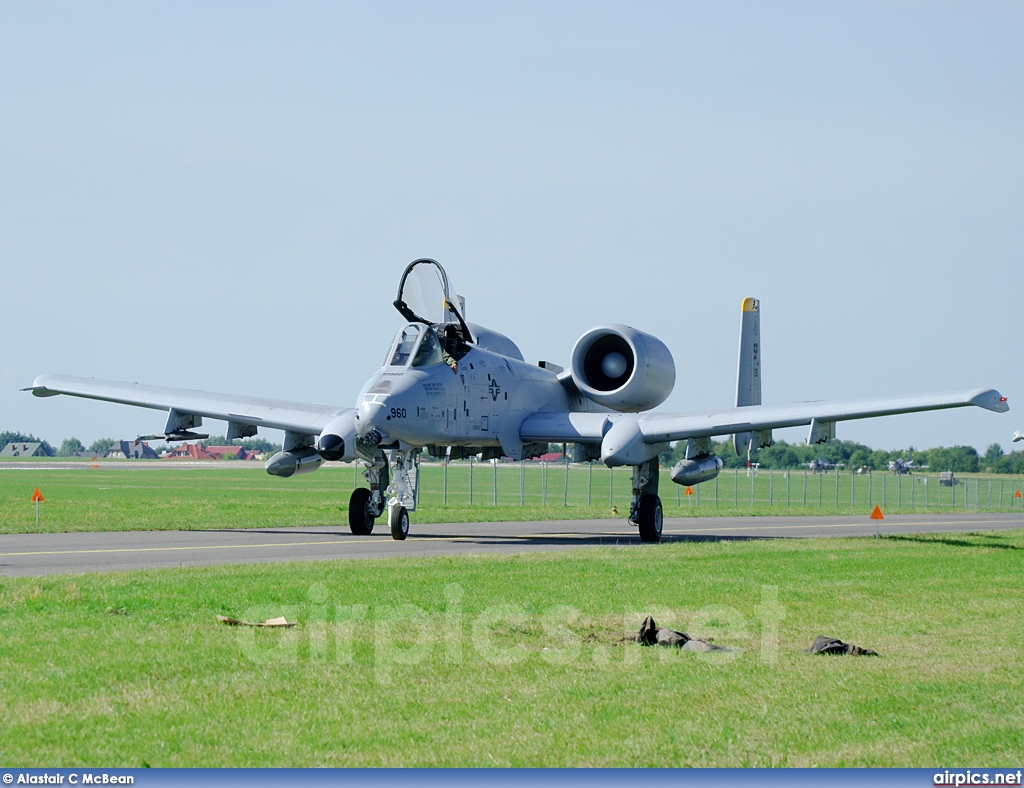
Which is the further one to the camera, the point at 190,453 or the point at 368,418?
the point at 190,453

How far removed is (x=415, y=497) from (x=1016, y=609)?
43.3 feet

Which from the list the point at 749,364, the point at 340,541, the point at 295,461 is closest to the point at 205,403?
the point at 295,461

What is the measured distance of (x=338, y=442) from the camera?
80.1 feet

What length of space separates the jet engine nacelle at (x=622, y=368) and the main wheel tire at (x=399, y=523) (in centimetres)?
657

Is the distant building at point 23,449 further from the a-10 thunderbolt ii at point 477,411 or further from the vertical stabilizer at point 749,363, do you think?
the vertical stabilizer at point 749,363

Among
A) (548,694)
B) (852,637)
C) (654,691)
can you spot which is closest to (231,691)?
(548,694)

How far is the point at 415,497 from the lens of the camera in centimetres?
2461

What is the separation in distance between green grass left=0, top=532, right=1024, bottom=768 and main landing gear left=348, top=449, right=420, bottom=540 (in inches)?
338

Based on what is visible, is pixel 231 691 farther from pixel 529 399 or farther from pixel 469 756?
pixel 529 399
